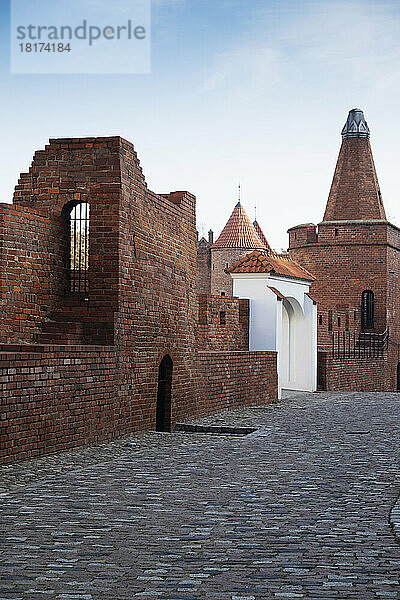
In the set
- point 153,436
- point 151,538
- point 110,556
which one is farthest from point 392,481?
point 153,436

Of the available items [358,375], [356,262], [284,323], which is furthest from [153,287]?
[356,262]

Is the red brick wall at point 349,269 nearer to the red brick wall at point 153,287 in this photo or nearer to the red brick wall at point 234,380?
the red brick wall at point 234,380

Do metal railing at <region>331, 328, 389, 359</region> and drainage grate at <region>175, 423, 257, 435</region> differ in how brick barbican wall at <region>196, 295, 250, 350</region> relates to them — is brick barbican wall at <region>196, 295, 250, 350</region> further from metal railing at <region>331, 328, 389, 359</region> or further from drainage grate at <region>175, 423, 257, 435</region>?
metal railing at <region>331, 328, 389, 359</region>

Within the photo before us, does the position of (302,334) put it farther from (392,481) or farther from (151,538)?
(151,538)

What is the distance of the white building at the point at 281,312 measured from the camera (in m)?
23.2

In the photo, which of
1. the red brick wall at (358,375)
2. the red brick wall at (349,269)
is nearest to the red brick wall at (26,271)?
the red brick wall at (358,375)

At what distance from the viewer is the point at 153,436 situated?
494 inches

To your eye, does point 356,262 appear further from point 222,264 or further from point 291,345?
point 222,264

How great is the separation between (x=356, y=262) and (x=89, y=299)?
30234 millimetres

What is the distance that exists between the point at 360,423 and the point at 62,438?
22.6ft

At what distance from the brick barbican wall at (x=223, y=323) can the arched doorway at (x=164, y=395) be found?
6710 millimetres

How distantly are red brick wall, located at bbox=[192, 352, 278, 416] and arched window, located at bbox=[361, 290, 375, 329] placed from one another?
66.6 feet

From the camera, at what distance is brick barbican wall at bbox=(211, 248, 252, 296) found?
54.8 m

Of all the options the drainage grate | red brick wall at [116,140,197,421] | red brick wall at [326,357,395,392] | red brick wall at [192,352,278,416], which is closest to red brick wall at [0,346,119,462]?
red brick wall at [116,140,197,421]
